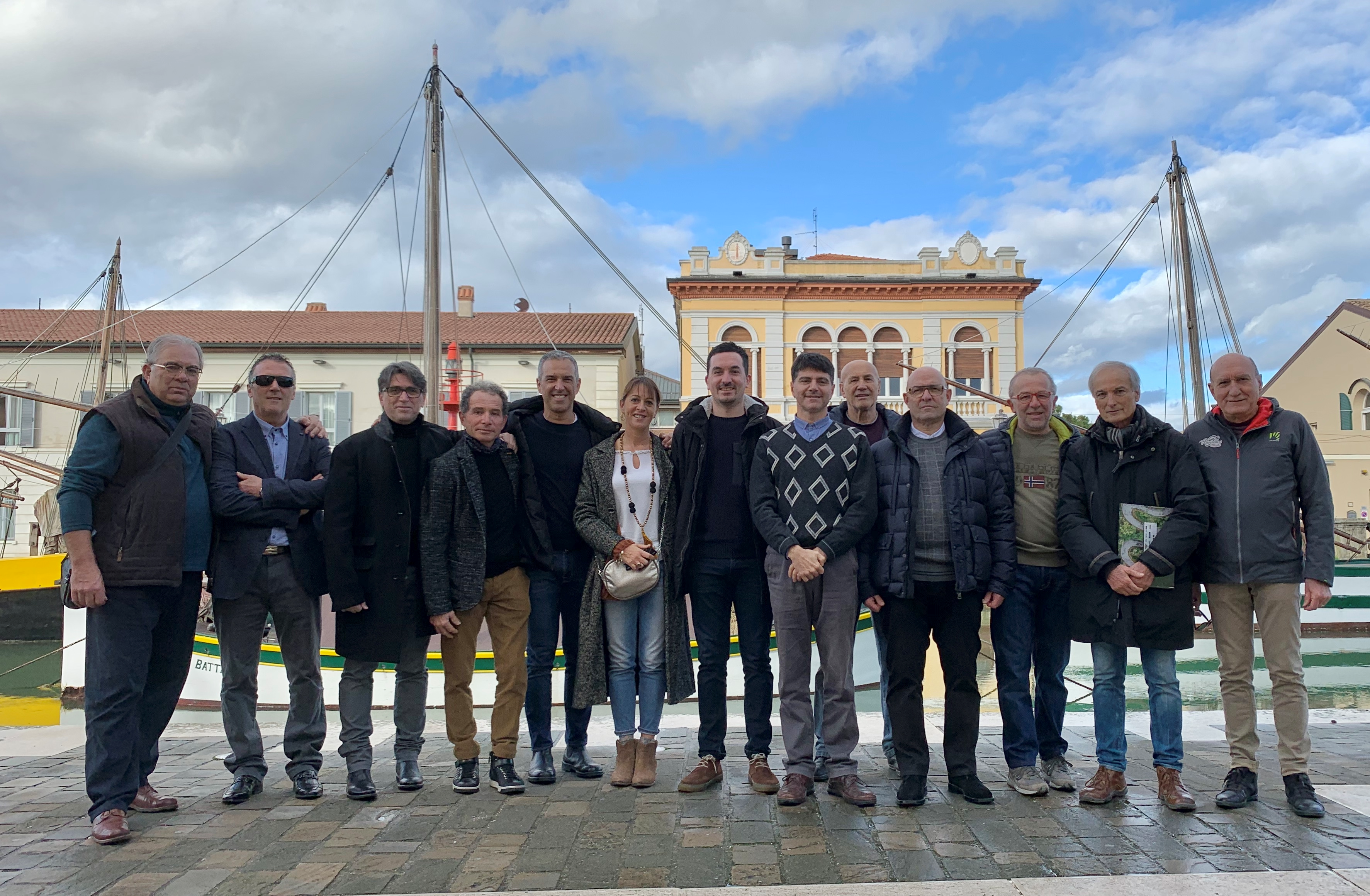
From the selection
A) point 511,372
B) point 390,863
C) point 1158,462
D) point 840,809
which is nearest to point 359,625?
point 390,863

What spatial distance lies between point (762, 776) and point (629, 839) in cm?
90

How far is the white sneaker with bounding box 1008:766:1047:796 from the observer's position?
4.20 m

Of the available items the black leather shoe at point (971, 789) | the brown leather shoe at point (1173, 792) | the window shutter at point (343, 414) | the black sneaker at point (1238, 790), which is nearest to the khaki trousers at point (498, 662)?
the black leather shoe at point (971, 789)

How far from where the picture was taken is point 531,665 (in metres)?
4.73

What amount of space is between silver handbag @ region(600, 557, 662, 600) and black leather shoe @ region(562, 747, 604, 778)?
0.96m

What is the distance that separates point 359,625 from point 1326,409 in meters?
41.0

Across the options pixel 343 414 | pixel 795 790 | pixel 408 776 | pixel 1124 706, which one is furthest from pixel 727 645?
pixel 343 414

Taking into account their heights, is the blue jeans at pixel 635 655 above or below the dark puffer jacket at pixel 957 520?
below

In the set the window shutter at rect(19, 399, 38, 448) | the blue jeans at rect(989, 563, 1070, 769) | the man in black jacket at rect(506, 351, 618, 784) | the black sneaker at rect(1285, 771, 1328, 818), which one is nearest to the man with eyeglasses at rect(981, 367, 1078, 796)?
the blue jeans at rect(989, 563, 1070, 769)

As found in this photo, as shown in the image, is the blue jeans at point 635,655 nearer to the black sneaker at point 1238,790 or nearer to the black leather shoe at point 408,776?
the black leather shoe at point 408,776

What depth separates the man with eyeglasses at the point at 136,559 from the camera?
388 cm

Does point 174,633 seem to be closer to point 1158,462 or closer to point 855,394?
point 855,394

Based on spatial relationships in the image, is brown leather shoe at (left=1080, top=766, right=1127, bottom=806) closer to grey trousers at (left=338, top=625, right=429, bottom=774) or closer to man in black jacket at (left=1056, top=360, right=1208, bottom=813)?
man in black jacket at (left=1056, top=360, right=1208, bottom=813)

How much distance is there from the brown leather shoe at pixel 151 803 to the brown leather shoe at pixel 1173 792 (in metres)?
4.49
